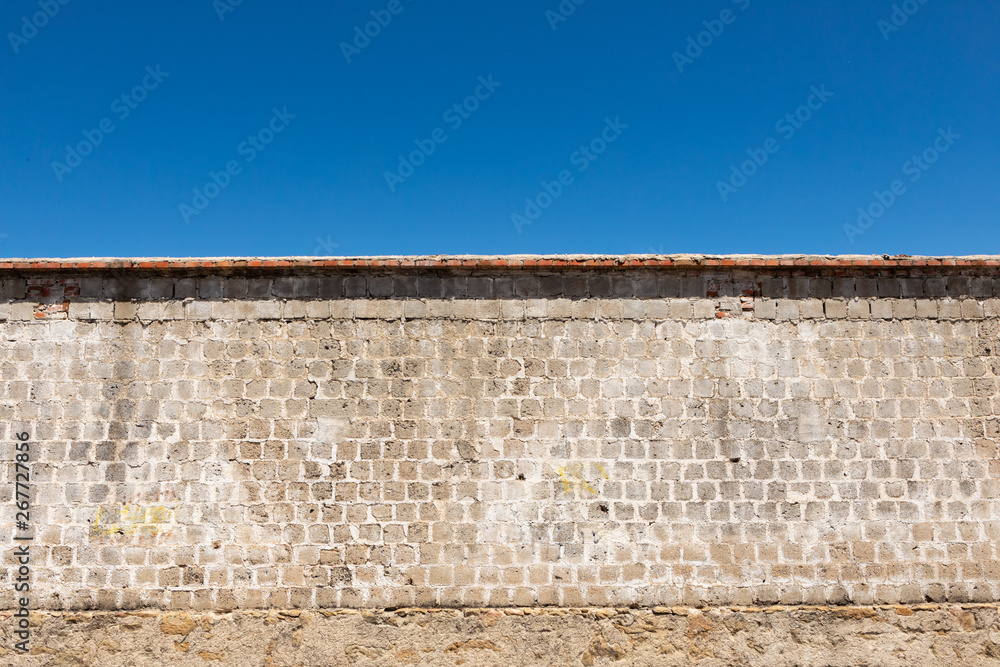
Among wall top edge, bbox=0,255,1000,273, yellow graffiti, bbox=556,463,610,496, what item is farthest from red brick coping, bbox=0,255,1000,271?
yellow graffiti, bbox=556,463,610,496

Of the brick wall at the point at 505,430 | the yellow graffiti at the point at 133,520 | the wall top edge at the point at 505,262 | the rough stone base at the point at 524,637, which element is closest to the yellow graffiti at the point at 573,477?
the brick wall at the point at 505,430

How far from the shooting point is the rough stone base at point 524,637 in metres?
5.97

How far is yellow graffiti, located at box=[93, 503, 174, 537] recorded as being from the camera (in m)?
6.10

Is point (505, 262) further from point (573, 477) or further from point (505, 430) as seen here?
point (573, 477)

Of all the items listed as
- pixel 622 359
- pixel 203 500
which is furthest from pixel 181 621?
pixel 622 359

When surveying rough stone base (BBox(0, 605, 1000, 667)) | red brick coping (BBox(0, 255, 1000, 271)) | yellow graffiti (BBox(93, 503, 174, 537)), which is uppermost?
red brick coping (BBox(0, 255, 1000, 271))

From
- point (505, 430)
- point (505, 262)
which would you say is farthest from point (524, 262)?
point (505, 430)

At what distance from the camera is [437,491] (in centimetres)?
616

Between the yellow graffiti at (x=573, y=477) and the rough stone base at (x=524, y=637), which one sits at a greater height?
the yellow graffiti at (x=573, y=477)

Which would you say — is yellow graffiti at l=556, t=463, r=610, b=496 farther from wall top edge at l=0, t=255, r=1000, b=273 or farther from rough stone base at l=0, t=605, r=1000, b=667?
wall top edge at l=0, t=255, r=1000, b=273

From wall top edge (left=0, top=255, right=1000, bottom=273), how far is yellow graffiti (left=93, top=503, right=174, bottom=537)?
229 centimetres

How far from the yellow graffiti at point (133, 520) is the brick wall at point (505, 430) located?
21mm

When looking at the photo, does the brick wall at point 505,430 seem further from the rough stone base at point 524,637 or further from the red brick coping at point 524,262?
→ the rough stone base at point 524,637

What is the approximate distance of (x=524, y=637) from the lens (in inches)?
237
